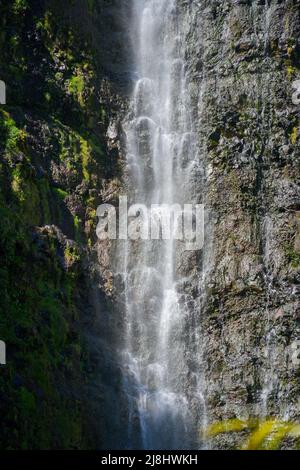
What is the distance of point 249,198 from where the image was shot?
22875 millimetres

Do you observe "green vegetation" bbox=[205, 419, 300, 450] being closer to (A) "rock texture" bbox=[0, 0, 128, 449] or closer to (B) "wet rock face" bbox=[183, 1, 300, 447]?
(B) "wet rock face" bbox=[183, 1, 300, 447]

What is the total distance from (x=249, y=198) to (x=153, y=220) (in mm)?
3266

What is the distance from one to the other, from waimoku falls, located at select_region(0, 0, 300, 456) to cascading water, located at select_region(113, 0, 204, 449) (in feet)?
0.16

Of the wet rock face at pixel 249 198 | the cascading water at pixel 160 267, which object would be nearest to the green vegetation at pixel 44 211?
the cascading water at pixel 160 267

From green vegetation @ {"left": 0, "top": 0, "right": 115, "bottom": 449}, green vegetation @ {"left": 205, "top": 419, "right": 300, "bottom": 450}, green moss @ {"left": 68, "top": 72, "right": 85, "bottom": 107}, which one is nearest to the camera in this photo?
green vegetation @ {"left": 0, "top": 0, "right": 115, "bottom": 449}

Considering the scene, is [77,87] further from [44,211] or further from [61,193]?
[44,211]

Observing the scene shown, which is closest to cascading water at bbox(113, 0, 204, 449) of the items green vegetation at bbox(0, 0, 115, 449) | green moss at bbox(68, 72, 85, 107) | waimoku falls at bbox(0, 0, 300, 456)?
waimoku falls at bbox(0, 0, 300, 456)

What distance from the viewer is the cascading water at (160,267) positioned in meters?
20.3

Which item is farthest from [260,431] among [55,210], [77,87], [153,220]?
[77,87]

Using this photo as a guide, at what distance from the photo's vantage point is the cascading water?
2034 cm

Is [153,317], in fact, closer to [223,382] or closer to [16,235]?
[223,382]

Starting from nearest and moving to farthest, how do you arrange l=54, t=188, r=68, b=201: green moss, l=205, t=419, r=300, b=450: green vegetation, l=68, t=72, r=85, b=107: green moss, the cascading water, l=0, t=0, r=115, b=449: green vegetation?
1. l=0, t=0, r=115, b=449: green vegetation
2. l=205, t=419, r=300, b=450: green vegetation
3. the cascading water
4. l=54, t=188, r=68, b=201: green moss
5. l=68, t=72, r=85, b=107: green moss

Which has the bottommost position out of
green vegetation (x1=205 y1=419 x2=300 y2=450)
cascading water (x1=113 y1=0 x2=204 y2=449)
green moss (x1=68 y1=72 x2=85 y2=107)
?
green vegetation (x1=205 y1=419 x2=300 y2=450)

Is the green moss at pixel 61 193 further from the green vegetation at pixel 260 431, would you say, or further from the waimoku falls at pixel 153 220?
the green vegetation at pixel 260 431
